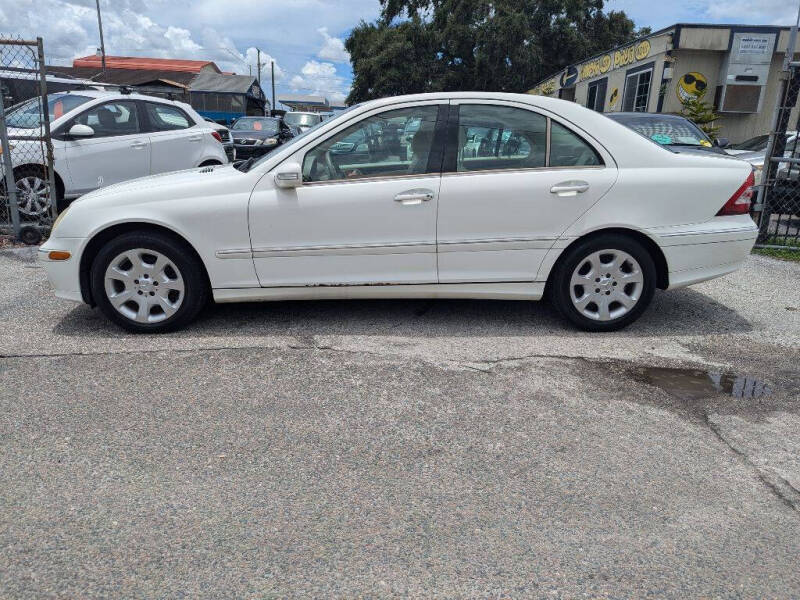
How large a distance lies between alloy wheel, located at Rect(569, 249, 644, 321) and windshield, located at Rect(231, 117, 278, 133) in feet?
50.5

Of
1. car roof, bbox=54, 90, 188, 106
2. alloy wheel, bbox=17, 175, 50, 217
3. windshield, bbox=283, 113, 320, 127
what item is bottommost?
alloy wheel, bbox=17, 175, 50, 217

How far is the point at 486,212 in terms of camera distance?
424cm

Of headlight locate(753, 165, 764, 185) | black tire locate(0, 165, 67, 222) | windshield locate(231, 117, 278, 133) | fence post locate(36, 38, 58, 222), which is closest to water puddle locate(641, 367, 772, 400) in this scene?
headlight locate(753, 165, 764, 185)

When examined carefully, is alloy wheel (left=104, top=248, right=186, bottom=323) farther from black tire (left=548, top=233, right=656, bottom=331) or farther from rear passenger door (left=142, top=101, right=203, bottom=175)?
rear passenger door (left=142, top=101, right=203, bottom=175)

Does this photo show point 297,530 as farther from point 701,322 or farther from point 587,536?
point 701,322

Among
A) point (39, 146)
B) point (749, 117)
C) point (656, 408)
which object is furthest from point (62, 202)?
point (749, 117)

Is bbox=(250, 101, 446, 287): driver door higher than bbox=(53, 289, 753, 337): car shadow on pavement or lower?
higher

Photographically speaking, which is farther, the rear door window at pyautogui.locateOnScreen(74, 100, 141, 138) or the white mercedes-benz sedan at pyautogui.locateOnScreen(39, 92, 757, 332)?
the rear door window at pyautogui.locateOnScreen(74, 100, 141, 138)

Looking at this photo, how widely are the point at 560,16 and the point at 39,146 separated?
109 ft

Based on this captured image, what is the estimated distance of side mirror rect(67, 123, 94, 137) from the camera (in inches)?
313

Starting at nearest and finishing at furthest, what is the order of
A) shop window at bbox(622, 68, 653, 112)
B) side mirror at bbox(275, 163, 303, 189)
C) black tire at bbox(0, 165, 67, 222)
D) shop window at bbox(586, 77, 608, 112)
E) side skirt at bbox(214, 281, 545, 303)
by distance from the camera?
1. side mirror at bbox(275, 163, 303, 189)
2. side skirt at bbox(214, 281, 545, 303)
3. black tire at bbox(0, 165, 67, 222)
4. shop window at bbox(622, 68, 653, 112)
5. shop window at bbox(586, 77, 608, 112)

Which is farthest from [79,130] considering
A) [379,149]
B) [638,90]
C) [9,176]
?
[638,90]

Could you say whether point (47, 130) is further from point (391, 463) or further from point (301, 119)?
point (301, 119)

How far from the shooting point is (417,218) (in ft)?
13.9
